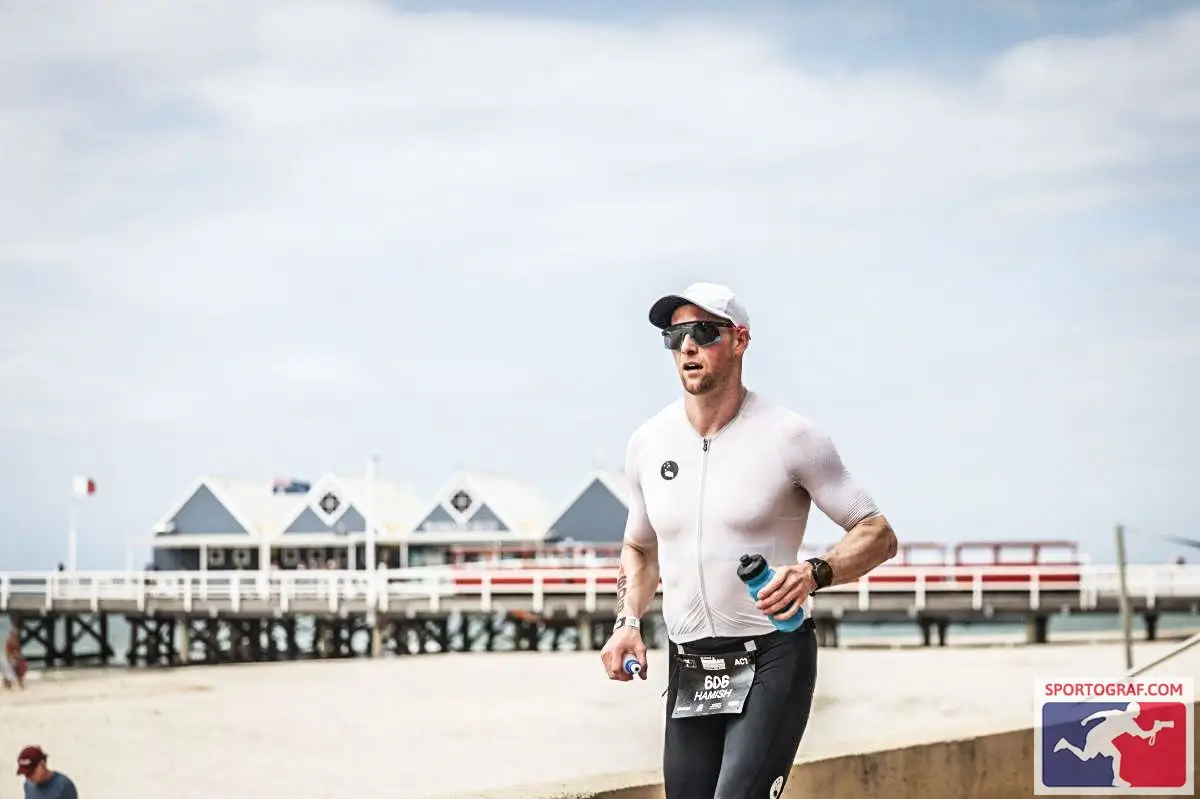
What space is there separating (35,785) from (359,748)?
1050 cm

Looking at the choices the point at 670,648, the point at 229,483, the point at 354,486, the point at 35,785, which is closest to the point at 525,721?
the point at 35,785

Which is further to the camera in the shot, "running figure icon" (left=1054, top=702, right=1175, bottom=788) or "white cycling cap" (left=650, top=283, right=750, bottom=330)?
"running figure icon" (left=1054, top=702, right=1175, bottom=788)

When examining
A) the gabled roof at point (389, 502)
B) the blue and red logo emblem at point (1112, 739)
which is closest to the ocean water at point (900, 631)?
the gabled roof at point (389, 502)

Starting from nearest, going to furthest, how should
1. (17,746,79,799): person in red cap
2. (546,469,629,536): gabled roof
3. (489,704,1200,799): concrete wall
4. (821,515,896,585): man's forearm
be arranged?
(821,515,896,585): man's forearm < (489,704,1200,799): concrete wall < (17,746,79,799): person in red cap < (546,469,629,536): gabled roof

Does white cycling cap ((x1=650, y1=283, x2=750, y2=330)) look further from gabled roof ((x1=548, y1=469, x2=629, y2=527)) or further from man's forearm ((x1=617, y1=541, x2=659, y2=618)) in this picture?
gabled roof ((x1=548, y1=469, x2=629, y2=527))

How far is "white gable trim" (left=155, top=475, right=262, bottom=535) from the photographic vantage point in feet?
184

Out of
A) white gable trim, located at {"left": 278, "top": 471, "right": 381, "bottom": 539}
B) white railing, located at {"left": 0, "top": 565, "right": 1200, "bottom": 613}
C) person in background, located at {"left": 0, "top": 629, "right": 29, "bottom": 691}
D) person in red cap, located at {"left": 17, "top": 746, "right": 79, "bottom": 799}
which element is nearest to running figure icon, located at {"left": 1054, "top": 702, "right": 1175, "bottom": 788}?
person in red cap, located at {"left": 17, "top": 746, "right": 79, "bottom": 799}

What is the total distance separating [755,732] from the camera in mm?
3051

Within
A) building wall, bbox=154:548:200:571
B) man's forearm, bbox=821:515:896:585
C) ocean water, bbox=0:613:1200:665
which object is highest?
man's forearm, bbox=821:515:896:585

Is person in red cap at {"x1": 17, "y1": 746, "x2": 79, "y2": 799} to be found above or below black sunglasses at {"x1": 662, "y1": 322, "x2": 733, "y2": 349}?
below

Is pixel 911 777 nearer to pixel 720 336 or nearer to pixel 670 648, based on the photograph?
pixel 670 648

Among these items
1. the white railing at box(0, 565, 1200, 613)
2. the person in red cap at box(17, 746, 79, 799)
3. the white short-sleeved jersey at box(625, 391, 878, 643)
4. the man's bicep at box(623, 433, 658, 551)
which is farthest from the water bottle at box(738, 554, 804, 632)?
the white railing at box(0, 565, 1200, 613)

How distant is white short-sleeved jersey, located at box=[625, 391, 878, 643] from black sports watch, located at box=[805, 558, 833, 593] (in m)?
0.09

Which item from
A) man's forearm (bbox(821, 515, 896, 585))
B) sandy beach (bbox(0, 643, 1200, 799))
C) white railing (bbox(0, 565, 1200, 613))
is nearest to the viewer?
man's forearm (bbox(821, 515, 896, 585))
